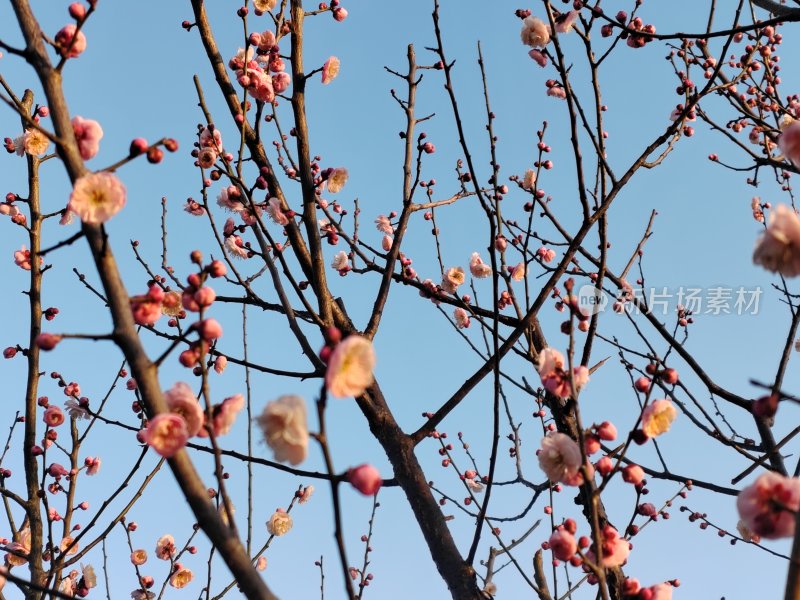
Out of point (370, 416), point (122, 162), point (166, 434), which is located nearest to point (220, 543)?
point (166, 434)

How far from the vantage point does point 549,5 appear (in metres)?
3.14

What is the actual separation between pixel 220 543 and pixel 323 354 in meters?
0.44

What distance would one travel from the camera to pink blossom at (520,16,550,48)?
3.68 metres

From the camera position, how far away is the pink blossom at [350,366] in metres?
1.41

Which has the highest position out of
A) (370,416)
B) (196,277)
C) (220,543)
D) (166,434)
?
(370,416)

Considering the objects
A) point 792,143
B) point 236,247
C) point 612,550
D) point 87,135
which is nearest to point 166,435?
point 87,135

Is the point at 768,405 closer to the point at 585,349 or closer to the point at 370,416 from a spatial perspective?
the point at 585,349

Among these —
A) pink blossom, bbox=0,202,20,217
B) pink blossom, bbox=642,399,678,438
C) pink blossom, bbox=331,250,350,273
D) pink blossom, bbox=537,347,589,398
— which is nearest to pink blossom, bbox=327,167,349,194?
pink blossom, bbox=331,250,350,273

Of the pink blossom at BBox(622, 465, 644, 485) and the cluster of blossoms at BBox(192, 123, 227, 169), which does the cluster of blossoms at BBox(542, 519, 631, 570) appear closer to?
the pink blossom at BBox(622, 465, 644, 485)

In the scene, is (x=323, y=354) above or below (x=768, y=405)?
above

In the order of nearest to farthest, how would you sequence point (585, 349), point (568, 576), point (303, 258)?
point (585, 349)
point (303, 258)
point (568, 576)

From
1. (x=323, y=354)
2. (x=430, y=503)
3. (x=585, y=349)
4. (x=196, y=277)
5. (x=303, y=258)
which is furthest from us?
(x=303, y=258)

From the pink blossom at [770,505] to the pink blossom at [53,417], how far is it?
364 cm

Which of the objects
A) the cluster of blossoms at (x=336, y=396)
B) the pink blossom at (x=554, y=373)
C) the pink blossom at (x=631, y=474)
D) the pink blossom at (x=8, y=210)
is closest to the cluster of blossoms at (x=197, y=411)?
the cluster of blossoms at (x=336, y=396)
